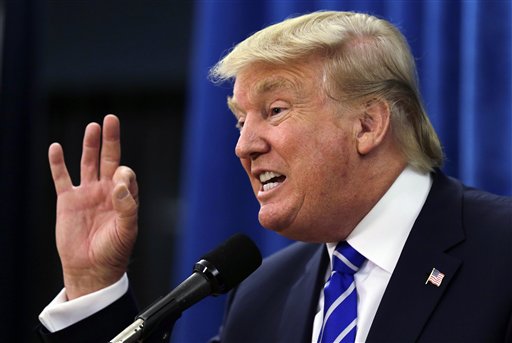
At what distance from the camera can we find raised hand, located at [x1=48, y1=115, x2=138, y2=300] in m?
1.73

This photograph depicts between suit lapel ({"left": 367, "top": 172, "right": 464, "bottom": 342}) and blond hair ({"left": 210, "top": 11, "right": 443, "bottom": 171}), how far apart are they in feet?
0.43

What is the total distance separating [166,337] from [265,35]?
2.19 feet

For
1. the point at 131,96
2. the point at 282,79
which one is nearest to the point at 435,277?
the point at 282,79

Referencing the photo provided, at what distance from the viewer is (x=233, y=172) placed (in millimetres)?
2162

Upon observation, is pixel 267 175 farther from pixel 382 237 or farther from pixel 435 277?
pixel 435 277

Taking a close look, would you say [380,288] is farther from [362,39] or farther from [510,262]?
[362,39]

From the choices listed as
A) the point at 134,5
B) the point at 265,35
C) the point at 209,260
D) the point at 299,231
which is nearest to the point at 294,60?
the point at 265,35

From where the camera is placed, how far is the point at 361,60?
1.71 metres

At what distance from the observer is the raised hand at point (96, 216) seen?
173 centimetres

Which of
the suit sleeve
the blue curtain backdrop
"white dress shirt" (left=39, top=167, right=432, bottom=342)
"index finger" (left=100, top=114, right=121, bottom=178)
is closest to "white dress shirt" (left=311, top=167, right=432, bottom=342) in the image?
"white dress shirt" (left=39, top=167, right=432, bottom=342)

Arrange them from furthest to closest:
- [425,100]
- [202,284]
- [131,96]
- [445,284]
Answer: [131,96], [425,100], [445,284], [202,284]

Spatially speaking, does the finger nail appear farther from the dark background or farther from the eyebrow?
the dark background

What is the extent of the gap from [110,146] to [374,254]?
0.60 m

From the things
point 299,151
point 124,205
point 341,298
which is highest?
point 299,151
